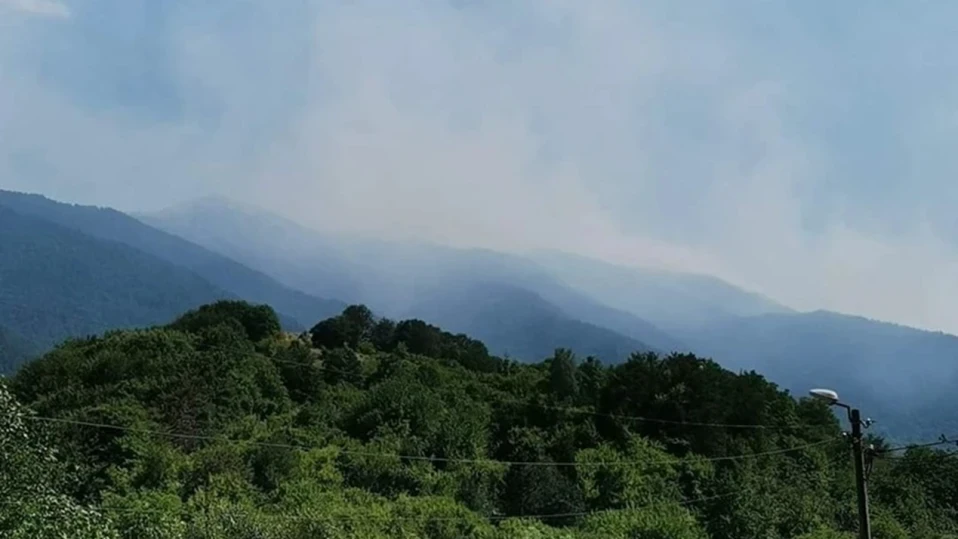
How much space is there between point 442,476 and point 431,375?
41.8ft

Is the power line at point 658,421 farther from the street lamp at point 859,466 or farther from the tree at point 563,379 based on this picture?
the street lamp at point 859,466

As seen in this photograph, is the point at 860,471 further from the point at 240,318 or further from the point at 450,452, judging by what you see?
the point at 240,318

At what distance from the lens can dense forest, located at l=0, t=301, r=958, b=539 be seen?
86.8ft

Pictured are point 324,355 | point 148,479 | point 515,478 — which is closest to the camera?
point 148,479

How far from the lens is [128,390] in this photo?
124ft

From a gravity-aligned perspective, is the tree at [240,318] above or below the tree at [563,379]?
above

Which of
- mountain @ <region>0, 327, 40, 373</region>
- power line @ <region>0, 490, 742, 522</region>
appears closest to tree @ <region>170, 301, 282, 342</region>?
power line @ <region>0, 490, 742, 522</region>

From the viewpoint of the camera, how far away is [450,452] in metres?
33.0

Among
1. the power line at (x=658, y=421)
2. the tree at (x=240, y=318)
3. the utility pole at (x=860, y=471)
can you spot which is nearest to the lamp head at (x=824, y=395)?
the utility pole at (x=860, y=471)

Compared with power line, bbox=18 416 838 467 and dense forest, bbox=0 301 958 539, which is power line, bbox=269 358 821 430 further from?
power line, bbox=18 416 838 467

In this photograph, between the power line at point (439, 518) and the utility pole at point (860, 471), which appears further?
the power line at point (439, 518)

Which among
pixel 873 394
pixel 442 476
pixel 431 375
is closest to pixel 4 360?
pixel 431 375

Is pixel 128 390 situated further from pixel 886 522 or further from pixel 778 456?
pixel 886 522

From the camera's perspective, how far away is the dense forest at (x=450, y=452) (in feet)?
86.8
